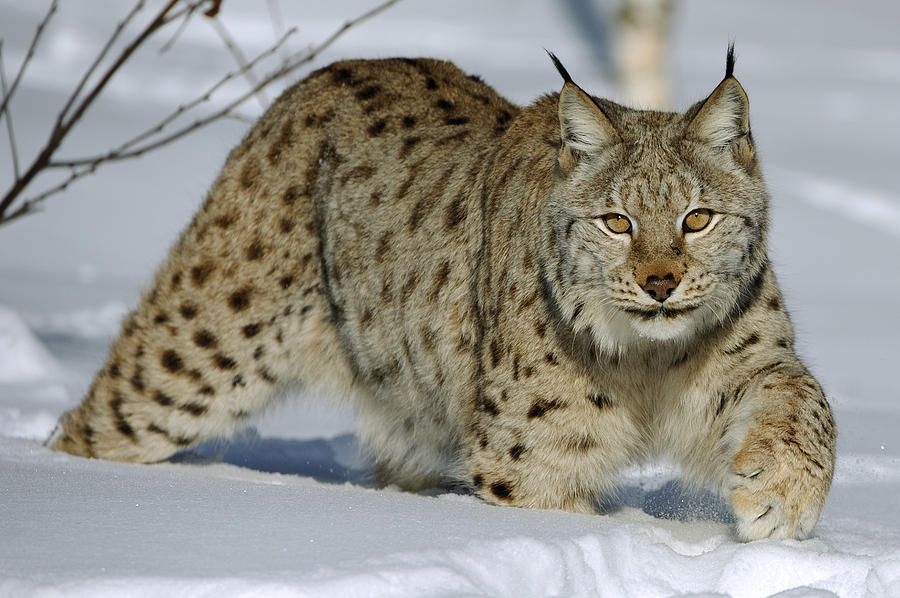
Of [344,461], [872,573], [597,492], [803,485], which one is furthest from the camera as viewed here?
[344,461]

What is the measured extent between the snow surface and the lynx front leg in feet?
0.34

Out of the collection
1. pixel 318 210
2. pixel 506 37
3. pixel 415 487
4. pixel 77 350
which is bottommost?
pixel 415 487

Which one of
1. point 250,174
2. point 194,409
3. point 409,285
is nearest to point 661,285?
point 409,285

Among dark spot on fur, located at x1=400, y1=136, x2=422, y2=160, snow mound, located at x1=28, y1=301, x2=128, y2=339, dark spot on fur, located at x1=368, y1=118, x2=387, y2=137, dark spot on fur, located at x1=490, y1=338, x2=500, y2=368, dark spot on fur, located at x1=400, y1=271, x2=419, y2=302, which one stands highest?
dark spot on fur, located at x1=368, y1=118, x2=387, y2=137

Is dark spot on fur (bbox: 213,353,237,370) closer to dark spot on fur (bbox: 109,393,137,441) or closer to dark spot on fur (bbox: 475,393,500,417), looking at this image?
dark spot on fur (bbox: 109,393,137,441)

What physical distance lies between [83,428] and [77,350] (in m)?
1.99

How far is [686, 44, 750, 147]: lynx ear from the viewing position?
374 centimetres

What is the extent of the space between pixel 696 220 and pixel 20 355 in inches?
145

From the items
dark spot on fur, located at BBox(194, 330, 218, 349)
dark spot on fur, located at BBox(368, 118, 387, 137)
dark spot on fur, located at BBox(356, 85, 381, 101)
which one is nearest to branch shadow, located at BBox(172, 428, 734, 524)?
dark spot on fur, located at BBox(194, 330, 218, 349)

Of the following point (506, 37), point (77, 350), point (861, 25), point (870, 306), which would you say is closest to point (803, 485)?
point (77, 350)

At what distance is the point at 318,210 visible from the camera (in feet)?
15.9

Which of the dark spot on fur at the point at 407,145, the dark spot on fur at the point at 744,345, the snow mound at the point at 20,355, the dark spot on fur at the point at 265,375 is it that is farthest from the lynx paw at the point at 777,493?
the snow mound at the point at 20,355

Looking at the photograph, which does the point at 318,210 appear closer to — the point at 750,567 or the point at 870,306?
the point at 750,567

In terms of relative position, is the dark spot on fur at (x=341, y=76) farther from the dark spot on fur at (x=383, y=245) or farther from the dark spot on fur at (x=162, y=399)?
the dark spot on fur at (x=162, y=399)
